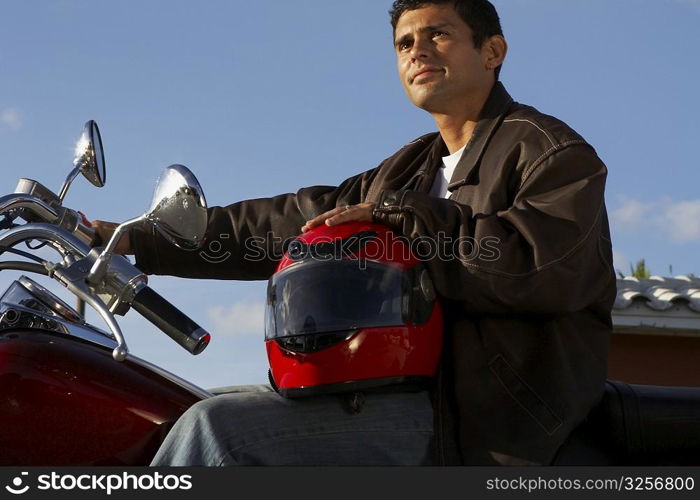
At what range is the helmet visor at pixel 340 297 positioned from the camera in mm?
1951

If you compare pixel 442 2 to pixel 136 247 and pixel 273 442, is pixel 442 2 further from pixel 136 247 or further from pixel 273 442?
pixel 273 442

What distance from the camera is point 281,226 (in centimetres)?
289

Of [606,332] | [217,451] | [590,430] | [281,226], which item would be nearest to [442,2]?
[281,226]

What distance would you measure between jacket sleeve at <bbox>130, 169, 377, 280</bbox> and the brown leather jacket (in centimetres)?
68

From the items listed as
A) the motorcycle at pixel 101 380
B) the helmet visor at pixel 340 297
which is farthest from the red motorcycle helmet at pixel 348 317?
the motorcycle at pixel 101 380

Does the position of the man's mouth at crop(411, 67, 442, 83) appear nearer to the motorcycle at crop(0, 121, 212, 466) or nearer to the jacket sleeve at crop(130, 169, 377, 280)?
the jacket sleeve at crop(130, 169, 377, 280)

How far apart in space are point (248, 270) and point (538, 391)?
1.11 m

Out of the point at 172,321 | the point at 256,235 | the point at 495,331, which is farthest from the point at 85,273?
the point at 256,235

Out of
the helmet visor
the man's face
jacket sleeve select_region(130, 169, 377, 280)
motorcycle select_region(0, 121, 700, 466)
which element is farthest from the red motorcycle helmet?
jacket sleeve select_region(130, 169, 377, 280)

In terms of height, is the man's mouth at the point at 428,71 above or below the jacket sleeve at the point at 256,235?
above

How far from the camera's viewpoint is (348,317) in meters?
1.95

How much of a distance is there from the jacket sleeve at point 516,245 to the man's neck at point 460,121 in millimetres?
462

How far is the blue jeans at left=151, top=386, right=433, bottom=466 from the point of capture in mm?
1848

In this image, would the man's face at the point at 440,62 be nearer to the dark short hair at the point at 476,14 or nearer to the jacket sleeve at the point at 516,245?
the dark short hair at the point at 476,14
